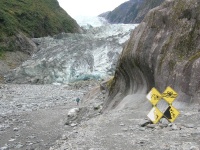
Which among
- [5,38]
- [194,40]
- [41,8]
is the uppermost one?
[41,8]

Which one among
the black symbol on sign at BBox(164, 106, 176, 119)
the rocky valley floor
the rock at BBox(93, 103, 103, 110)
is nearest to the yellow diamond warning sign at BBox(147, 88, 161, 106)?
the black symbol on sign at BBox(164, 106, 176, 119)

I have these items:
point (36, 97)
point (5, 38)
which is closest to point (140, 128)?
point (36, 97)

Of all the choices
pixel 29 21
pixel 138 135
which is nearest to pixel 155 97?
pixel 138 135

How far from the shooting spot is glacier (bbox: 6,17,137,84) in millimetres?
53844

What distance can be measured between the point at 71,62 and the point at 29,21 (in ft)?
101

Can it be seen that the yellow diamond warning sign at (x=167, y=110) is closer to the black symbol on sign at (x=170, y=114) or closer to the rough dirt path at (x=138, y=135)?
the black symbol on sign at (x=170, y=114)

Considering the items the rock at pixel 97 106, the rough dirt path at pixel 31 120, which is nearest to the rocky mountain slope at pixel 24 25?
the rough dirt path at pixel 31 120

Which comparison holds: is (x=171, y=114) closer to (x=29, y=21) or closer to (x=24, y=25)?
(x=24, y=25)

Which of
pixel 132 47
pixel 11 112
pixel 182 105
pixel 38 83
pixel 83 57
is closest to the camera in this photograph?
pixel 182 105

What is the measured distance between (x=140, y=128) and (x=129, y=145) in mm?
1696

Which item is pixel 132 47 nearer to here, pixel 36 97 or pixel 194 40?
pixel 194 40

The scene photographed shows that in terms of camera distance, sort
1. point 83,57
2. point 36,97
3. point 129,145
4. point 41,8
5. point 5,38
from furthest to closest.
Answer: point 41,8 → point 5,38 → point 83,57 → point 36,97 → point 129,145

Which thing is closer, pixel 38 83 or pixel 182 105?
pixel 182 105

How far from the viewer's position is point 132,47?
699 inches
